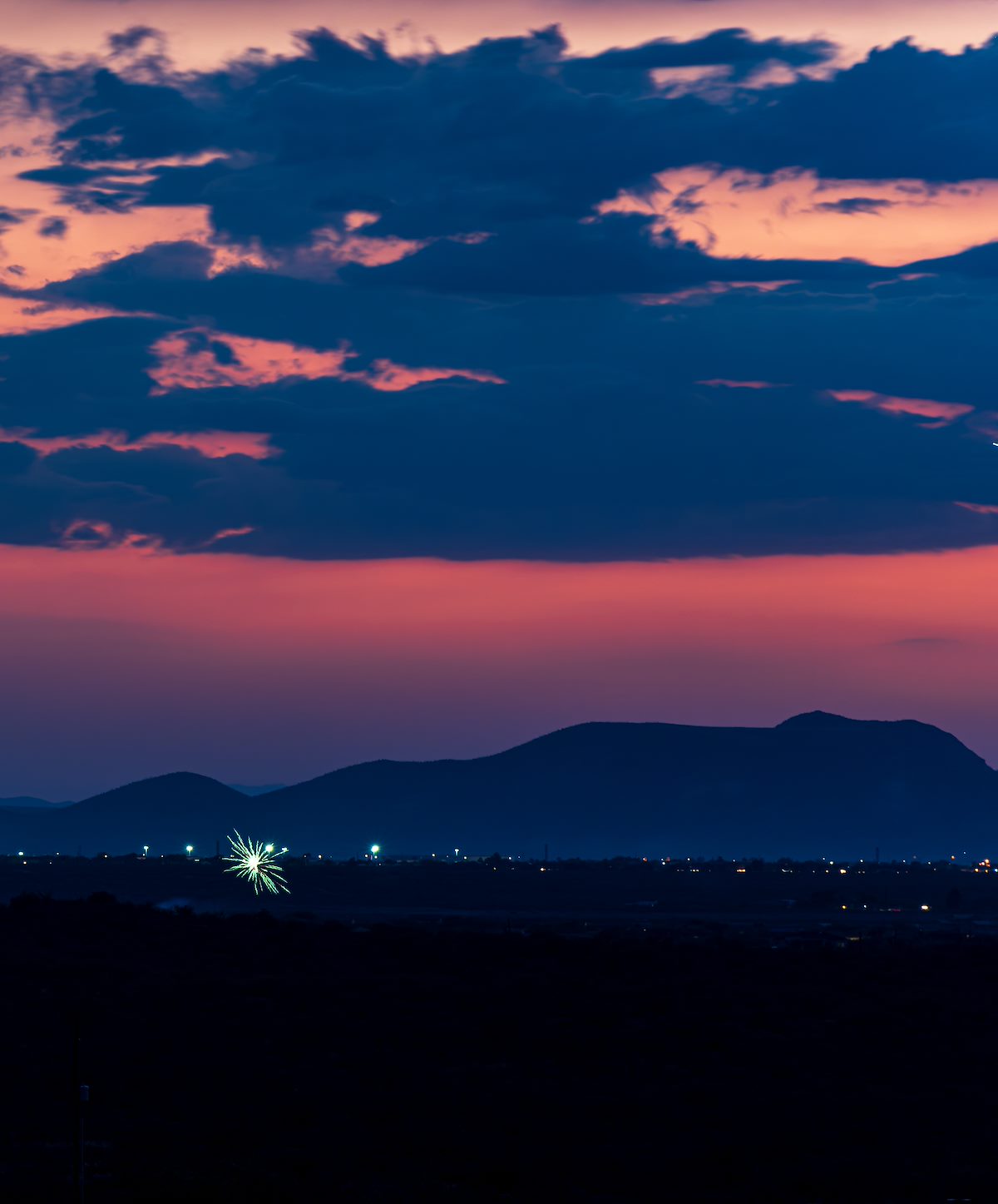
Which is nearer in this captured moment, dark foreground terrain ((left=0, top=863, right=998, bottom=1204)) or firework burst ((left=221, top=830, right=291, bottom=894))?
dark foreground terrain ((left=0, top=863, right=998, bottom=1204))

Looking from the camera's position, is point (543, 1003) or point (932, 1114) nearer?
point (932, 1114)

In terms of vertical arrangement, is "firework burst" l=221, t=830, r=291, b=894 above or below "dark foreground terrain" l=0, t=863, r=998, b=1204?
above

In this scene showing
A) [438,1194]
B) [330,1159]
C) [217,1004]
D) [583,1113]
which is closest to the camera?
[438,1194]

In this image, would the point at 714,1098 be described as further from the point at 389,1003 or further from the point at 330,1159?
the point at 389,1003

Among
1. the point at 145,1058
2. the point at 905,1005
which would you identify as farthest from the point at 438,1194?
the point at 905,1005

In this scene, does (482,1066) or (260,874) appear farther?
(260,874)

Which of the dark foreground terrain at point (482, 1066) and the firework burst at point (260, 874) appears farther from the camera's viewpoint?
the firework burst at point (260, 874)

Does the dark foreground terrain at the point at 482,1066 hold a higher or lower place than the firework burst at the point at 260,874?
lower

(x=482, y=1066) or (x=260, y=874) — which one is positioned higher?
(x=260, y=874)
